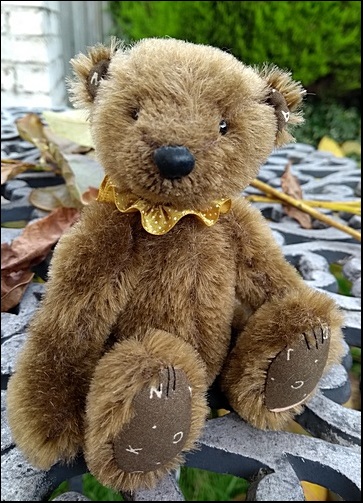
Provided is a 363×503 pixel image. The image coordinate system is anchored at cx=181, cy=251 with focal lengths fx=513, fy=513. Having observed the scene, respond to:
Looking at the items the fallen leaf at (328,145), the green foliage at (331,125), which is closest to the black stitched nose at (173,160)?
the fallen leaf at (328,145)

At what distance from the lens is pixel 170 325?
392 mm

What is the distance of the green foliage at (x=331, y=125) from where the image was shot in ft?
10.4

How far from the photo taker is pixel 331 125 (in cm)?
318

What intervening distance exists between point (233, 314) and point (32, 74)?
2368 mm

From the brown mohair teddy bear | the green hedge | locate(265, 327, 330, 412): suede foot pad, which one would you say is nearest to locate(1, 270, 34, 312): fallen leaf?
the brown mohair teddy bear

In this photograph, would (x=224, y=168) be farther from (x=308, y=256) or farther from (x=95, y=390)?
(x=308, y=256)

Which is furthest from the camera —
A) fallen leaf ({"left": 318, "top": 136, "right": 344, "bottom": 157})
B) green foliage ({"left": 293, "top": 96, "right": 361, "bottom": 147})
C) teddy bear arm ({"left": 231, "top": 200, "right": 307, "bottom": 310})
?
green foliage ({"left": 293, "top": 96, "right": 361, "bottom": 147})

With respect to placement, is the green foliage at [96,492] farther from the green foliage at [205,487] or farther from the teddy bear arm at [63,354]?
the teddy bear arm at [63,354]

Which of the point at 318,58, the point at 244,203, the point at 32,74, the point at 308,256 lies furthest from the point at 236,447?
the point at 318,58

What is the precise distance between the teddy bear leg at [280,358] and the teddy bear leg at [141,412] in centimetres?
6

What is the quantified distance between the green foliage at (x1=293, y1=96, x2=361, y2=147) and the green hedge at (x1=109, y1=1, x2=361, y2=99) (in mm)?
363

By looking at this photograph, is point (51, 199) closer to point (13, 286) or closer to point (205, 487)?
point (13, 286)

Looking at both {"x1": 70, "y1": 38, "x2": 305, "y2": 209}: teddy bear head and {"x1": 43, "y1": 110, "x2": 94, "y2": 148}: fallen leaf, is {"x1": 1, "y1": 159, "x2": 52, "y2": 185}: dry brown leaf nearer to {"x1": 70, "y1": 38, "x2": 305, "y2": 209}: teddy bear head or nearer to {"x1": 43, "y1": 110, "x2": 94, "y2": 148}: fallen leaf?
{"x1": 43, "y1": 110, "x2": 94, "y2": 148}: fallen leaf

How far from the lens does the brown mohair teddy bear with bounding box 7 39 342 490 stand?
34 cm
